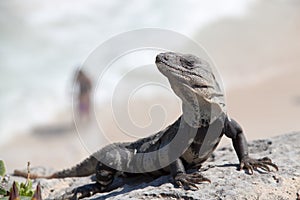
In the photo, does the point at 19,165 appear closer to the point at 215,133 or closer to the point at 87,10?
the point at 215,133

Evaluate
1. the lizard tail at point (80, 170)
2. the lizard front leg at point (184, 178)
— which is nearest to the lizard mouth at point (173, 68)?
the lizard front leg at point (184, 178)

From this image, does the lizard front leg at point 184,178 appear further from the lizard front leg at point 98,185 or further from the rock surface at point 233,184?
the lizard front leg at point 98,185

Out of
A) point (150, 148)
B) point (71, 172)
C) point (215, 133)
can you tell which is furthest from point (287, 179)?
point (71, 172)

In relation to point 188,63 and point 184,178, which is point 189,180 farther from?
point 188,63

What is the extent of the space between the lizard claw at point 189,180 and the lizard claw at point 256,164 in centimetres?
41

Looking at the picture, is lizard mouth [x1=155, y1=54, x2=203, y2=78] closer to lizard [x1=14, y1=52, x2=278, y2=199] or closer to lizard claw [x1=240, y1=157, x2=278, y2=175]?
lizard [x1=14, y1=52, x2=278, y2=199]

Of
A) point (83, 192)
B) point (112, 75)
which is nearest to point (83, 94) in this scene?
point (112, 75)

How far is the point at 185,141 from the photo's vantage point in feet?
16.2

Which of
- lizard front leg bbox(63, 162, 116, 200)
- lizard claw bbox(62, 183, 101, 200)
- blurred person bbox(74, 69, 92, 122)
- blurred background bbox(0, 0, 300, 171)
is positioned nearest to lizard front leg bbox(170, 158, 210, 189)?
lizard front leg bbox(63, 162, 116, 200)

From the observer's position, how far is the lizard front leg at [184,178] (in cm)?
457

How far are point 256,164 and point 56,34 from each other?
2342 centimetres

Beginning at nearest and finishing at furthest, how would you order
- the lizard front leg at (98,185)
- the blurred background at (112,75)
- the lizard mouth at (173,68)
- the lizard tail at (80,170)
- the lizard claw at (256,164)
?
Answer: 1. the lizard mouth at (173,68)
2. the lizard claw at (256,164)
3. the lizard front leg at (98,185)
4. the lizard tail at (80,170)
5. the blurred background at (112,75)

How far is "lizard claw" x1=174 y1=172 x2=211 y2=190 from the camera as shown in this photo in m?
4.55

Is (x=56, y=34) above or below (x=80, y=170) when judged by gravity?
above
